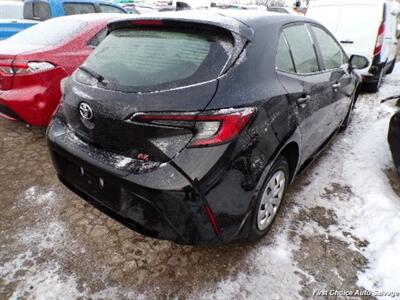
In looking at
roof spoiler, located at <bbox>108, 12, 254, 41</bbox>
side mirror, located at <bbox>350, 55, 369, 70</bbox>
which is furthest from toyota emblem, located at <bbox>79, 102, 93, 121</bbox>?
side mirror, located at <bbox>350, 55, 369, 70</bbox>

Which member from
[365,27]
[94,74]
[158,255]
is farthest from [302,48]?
[365,27]

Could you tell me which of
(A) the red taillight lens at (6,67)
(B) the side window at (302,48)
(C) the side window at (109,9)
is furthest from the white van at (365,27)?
(A) the red taillight lens at (6,67)

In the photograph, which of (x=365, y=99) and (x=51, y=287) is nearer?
(x=51, y=287)

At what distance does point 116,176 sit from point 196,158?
48 cm

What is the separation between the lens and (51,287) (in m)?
2.00

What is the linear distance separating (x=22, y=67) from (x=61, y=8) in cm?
366

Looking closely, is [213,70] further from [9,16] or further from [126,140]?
[9,16]

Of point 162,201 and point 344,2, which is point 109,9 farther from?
point 162,201

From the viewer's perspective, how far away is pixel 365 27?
6004 millimetres

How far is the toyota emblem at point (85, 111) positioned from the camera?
1916 millimetres

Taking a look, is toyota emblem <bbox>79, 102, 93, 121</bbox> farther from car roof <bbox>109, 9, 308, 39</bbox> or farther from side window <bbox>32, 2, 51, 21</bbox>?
side window <bbox>32, 2, 51, 21</bbox>

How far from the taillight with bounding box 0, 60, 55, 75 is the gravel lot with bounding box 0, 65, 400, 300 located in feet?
3.69

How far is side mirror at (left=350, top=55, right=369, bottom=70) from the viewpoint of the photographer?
380 cm

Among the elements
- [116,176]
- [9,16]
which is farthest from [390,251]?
Answer: [9,16]
